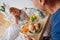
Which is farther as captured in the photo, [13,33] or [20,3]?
[20,3]

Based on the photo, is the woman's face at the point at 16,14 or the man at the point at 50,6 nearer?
the man at the point at 50,6

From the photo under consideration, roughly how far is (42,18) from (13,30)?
263mm

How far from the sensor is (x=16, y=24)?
4.49 feet

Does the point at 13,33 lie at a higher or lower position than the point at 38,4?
lower

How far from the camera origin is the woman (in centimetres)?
128

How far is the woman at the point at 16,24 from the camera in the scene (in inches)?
50.6

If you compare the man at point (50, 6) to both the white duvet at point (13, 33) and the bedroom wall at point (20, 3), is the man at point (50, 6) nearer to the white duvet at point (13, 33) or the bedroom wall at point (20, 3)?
the bedroom wall at point (20, 3)

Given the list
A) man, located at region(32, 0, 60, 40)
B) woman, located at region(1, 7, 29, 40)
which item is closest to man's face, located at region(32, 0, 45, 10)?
man, located at region(32, 0, 60, 40)

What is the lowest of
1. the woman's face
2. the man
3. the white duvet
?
the white duvet

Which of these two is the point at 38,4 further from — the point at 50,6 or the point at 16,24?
the point at 16,24

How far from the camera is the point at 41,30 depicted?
1198mm

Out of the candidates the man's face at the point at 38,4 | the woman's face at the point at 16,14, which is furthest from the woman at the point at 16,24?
the man's face at the point at 38,4

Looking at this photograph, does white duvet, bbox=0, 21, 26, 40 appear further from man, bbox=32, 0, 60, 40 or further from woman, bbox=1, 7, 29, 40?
man, bbox=32, 0, 60, 40

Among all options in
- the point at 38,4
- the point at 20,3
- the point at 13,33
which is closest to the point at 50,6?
the point at 38,4
